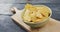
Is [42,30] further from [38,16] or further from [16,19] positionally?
[16,19]

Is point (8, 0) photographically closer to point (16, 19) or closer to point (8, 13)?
point (8, 13)

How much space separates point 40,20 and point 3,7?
0.45 meters

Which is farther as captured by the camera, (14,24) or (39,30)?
(14,24)

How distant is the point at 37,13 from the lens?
0.84 metres

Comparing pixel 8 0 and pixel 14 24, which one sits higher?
pixel 8 0

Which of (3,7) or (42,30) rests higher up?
(3,7)

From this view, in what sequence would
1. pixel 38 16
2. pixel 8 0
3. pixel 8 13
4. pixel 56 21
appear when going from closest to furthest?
pixel 38 16
pixel 56 21
pixel 8 13
pixel 8 0

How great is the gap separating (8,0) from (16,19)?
0.95 ft

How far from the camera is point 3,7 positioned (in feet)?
3.86

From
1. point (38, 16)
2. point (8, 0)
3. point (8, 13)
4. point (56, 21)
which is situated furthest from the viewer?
point (8, 0)

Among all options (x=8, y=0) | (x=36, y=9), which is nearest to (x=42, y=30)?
(x=36, y=9)

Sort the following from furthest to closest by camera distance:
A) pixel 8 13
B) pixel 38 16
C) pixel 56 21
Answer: pixel 8 13 < pixel 56 21 < pixel 38 16

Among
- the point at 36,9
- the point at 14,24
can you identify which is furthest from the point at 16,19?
the point at 36,9

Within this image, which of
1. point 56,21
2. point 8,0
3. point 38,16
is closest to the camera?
point 38,16
